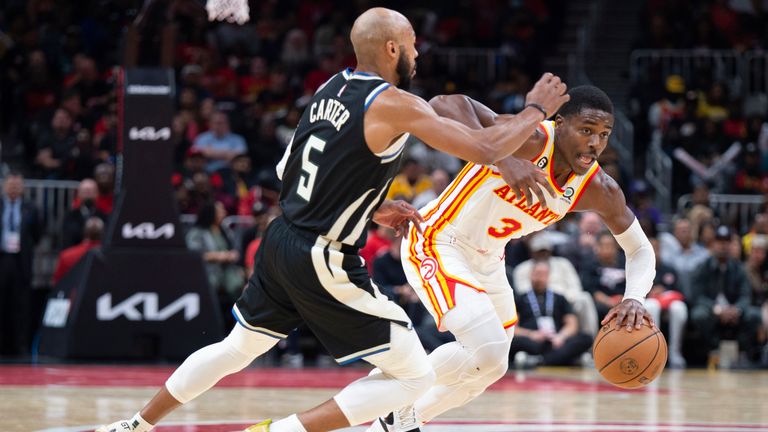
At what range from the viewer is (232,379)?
430 inches

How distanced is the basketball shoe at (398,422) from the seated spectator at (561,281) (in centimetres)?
750

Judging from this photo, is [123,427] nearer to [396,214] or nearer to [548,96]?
[396,214]

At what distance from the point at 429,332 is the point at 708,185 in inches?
224

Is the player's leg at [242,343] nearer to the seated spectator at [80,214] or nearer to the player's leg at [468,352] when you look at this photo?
the player's leg at [468,352]

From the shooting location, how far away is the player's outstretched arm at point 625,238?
6.25 meters

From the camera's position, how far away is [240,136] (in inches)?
631

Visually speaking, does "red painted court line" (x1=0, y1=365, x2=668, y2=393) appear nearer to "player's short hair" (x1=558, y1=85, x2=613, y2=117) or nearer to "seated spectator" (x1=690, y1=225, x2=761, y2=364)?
"seated spectator" (x1=690, y1=225, x2=761, y2=364)

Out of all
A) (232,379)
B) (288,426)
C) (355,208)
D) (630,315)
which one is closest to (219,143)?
(232,379)

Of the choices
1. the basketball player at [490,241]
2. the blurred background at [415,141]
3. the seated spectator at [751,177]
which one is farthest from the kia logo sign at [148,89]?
the seated spectator at [751,177]

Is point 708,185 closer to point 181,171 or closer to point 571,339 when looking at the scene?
point 571,339

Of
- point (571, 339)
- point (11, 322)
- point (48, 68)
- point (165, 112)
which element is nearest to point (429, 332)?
point (571, 339)

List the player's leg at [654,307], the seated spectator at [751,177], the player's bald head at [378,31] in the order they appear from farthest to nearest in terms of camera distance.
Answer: the seated spectator at [751,177] < the player's leg at [654,307] < the player's bald head at [378,31]

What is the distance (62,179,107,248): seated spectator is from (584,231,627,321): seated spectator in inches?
209

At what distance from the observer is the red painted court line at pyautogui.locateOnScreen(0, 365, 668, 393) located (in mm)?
10141
